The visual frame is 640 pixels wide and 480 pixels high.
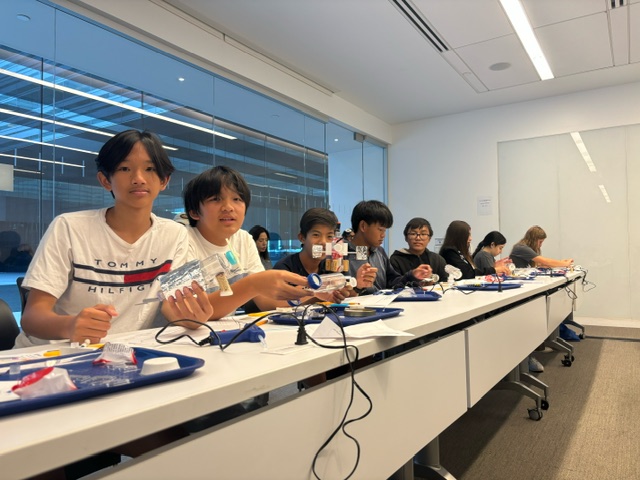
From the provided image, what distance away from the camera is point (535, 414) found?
7.11ft

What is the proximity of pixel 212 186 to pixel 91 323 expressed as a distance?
68 cm

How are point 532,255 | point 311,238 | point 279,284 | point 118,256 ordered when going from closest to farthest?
point 279,284, point 118,256, point 311,238, point 532,255

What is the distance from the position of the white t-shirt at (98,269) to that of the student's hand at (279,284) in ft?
0.96

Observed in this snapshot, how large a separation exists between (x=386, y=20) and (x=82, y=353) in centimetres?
384

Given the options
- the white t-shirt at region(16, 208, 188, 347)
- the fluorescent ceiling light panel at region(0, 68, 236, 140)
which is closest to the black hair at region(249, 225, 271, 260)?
the fluorescent ceiling light panel at region(0, 68, 236, 140)

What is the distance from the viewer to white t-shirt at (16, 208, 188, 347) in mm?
1089

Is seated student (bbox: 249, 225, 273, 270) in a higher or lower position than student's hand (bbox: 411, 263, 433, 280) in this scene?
higher

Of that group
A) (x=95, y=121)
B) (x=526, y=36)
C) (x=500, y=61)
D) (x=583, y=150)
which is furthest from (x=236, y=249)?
(x=583, y=150)

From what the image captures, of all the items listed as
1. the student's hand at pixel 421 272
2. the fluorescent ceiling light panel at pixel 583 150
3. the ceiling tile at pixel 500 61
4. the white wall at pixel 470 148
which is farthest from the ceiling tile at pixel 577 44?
the student's hand at pixel 421 272

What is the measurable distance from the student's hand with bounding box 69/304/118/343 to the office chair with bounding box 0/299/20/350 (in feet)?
1.38

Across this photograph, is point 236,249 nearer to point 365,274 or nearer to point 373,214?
point 365,274

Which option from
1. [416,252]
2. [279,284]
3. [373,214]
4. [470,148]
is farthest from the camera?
[470,148]

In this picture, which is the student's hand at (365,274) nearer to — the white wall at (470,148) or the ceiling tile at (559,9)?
the ceiling tile at (559,9)

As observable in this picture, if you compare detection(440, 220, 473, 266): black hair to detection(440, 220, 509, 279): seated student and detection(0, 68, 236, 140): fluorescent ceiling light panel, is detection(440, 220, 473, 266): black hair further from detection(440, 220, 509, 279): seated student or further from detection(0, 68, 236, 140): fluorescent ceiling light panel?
detection(0, 68, 236, 140): fluorescent ceiling light panel
